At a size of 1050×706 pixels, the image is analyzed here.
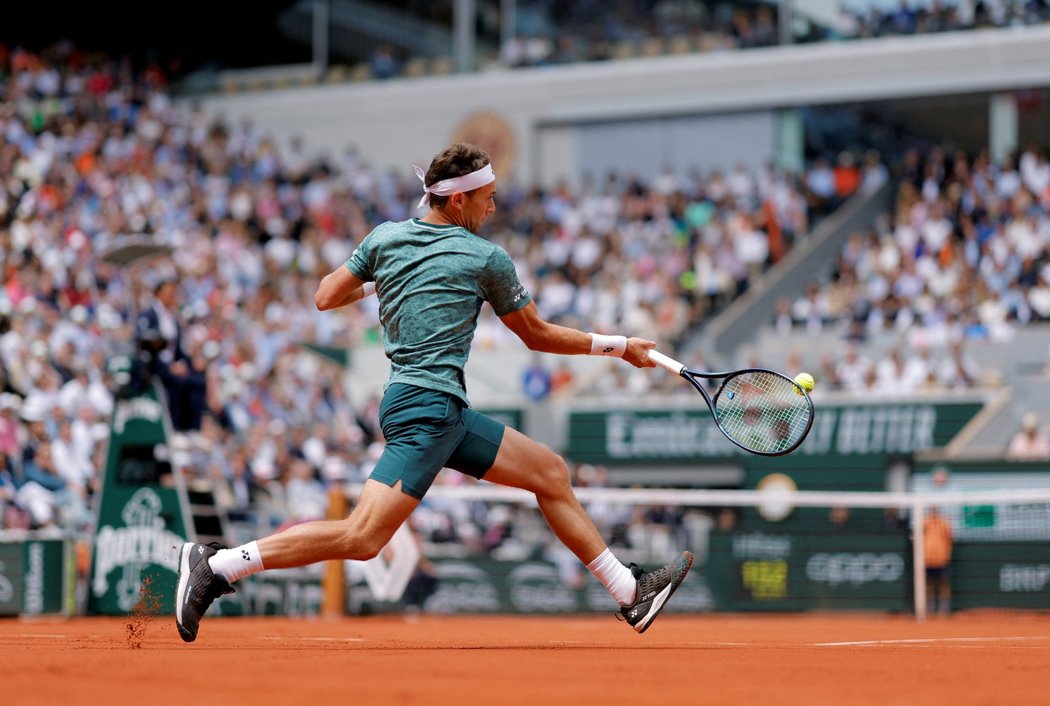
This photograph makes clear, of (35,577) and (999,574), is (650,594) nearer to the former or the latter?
(35,577)

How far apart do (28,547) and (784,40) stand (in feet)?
65.9

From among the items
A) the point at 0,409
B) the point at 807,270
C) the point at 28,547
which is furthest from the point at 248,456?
the point at 807,270

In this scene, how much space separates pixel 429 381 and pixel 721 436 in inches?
614

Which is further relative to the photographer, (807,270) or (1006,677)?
(807,270)

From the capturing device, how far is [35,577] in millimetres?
13656

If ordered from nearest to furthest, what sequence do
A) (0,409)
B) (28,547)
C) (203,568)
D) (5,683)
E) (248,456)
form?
(5,683) < (203,568) < (28,547) < (0,409) < (248,456)

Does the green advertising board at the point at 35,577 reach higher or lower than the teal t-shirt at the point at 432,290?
lower

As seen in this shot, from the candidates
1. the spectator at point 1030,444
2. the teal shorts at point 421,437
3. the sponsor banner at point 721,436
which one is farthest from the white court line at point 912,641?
the sponsor banner at point 721,436

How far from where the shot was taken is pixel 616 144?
3145 cm

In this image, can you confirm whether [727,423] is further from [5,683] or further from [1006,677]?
[5,683]

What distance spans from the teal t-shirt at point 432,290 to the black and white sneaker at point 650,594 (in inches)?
49.8

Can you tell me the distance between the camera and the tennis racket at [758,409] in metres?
7.59

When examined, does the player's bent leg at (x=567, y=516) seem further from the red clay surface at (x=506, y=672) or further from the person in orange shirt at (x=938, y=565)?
the person in orange shirt at (x=938, y=565)

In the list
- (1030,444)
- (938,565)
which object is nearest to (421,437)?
(938,565)
